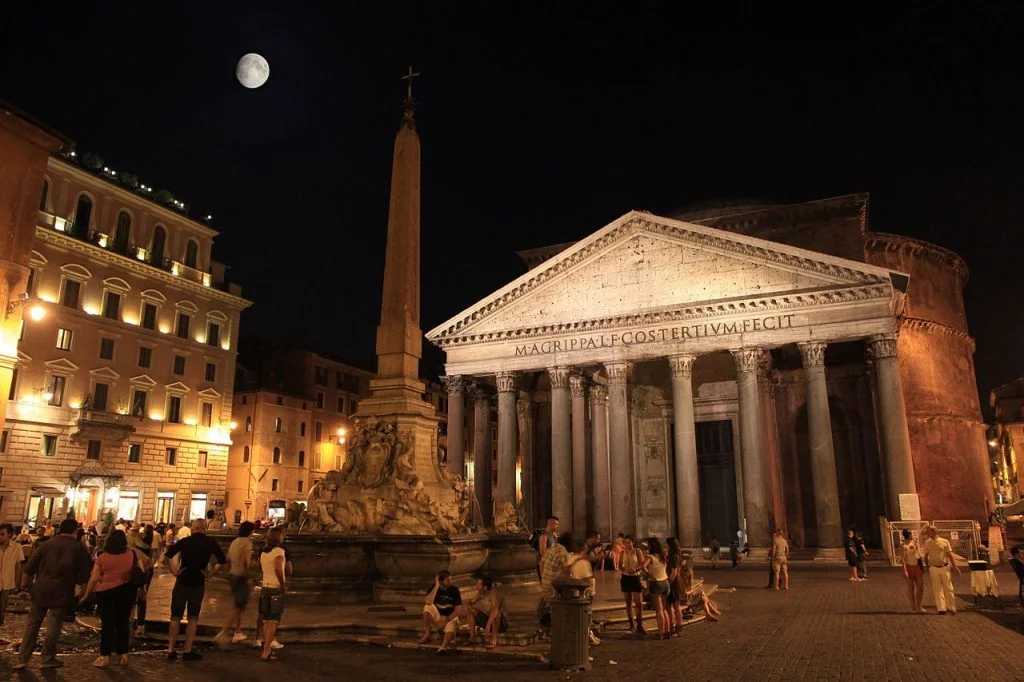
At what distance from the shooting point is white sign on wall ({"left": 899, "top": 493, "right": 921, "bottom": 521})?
21.3m

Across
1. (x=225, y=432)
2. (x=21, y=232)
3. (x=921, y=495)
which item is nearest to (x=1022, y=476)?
(x=921, y=495)

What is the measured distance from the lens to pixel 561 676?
6809 mm

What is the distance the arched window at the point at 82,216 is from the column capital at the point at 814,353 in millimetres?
29353

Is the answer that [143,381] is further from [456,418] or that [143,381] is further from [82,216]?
[456,418]

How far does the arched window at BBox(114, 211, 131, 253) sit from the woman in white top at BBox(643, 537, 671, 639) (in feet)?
101

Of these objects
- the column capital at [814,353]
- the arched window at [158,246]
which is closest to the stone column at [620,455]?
the column capital at [814,353]

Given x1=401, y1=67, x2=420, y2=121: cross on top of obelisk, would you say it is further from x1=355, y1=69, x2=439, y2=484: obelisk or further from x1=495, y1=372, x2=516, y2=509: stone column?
x1=495, y1=372, x2=516, y2=509: stone column

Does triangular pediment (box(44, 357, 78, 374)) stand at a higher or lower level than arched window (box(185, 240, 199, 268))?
lower

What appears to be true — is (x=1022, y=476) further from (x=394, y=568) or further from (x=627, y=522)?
(x=394, y=568)

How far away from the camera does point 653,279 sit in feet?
85.9

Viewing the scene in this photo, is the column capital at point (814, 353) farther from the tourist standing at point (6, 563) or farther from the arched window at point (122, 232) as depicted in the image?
the arched window at point (122, 232)

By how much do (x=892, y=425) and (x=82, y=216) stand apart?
3281 centimetres

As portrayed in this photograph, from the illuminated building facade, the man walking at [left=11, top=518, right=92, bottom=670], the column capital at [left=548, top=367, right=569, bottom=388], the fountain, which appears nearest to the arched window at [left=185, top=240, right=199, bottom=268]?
the illuminated building facade

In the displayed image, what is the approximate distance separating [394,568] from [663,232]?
19.3 m
